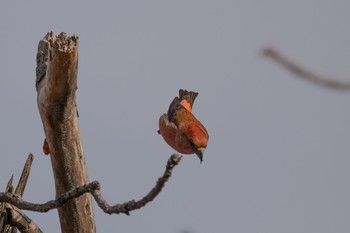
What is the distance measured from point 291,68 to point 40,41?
3832 millimetres

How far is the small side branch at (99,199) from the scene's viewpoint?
2859 millimetres

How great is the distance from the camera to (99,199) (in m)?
3.69

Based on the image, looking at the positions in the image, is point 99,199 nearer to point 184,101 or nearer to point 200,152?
point 200,152

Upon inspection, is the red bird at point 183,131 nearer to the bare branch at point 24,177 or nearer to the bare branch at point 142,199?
the bare branch at point 24,177

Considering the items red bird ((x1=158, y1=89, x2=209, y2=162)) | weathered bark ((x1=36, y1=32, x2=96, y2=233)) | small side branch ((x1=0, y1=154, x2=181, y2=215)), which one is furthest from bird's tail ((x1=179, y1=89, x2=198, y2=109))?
small side branch ((x1=0, y1=154, x2=181, y2=215))

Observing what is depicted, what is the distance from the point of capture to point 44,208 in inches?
161

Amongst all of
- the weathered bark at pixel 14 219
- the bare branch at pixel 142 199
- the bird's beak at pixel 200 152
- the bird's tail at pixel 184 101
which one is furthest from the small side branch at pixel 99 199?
the bird's tail at pixel 184 101

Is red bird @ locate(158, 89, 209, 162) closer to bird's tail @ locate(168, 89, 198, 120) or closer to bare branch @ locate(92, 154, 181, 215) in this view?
bird's tail @ locate(168, 89, 198, 120)

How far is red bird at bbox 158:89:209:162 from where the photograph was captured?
663cm

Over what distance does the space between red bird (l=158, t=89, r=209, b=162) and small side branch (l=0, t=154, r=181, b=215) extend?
97.4 inches

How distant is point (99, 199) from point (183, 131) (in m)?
3.06

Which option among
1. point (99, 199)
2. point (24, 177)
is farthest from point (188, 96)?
point (99, 199)

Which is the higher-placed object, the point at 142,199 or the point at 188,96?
the point at 188,96

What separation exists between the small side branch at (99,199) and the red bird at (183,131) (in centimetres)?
247
